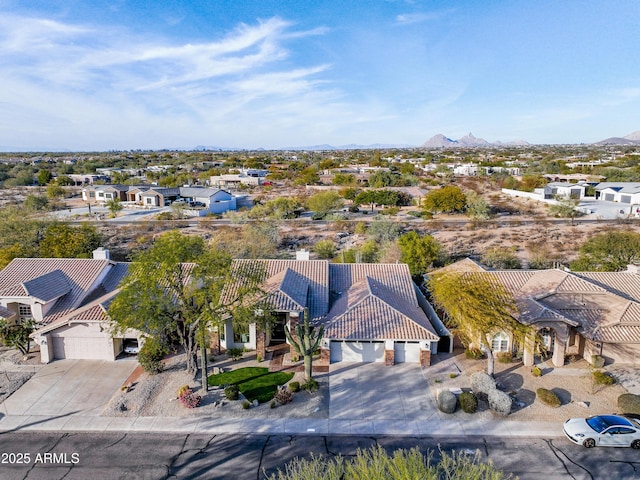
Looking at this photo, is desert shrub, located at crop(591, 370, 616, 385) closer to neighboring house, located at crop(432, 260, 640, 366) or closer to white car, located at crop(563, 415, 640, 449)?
neighboring house, located at crop(432, 260, 640, 366)

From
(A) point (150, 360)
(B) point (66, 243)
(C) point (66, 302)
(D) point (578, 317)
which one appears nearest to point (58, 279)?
(C) point (66, 302)

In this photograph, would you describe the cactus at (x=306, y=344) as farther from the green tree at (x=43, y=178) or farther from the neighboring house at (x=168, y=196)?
the green tree at (x=43, y=178)

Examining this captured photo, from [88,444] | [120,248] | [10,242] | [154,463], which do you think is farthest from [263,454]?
[120,248]

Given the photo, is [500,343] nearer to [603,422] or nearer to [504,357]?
[504,357]

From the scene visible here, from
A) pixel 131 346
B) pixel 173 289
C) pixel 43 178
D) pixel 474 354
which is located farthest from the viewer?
pixel 43 178

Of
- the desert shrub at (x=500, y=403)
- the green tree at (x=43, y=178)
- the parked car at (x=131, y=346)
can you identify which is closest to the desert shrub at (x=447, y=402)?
the desert shrub at (x=500, y=403)

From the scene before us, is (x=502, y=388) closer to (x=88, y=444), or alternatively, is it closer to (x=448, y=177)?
(x=88, y=444)

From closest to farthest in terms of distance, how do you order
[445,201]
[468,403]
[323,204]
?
[468,403], [445,201], [323,204]
